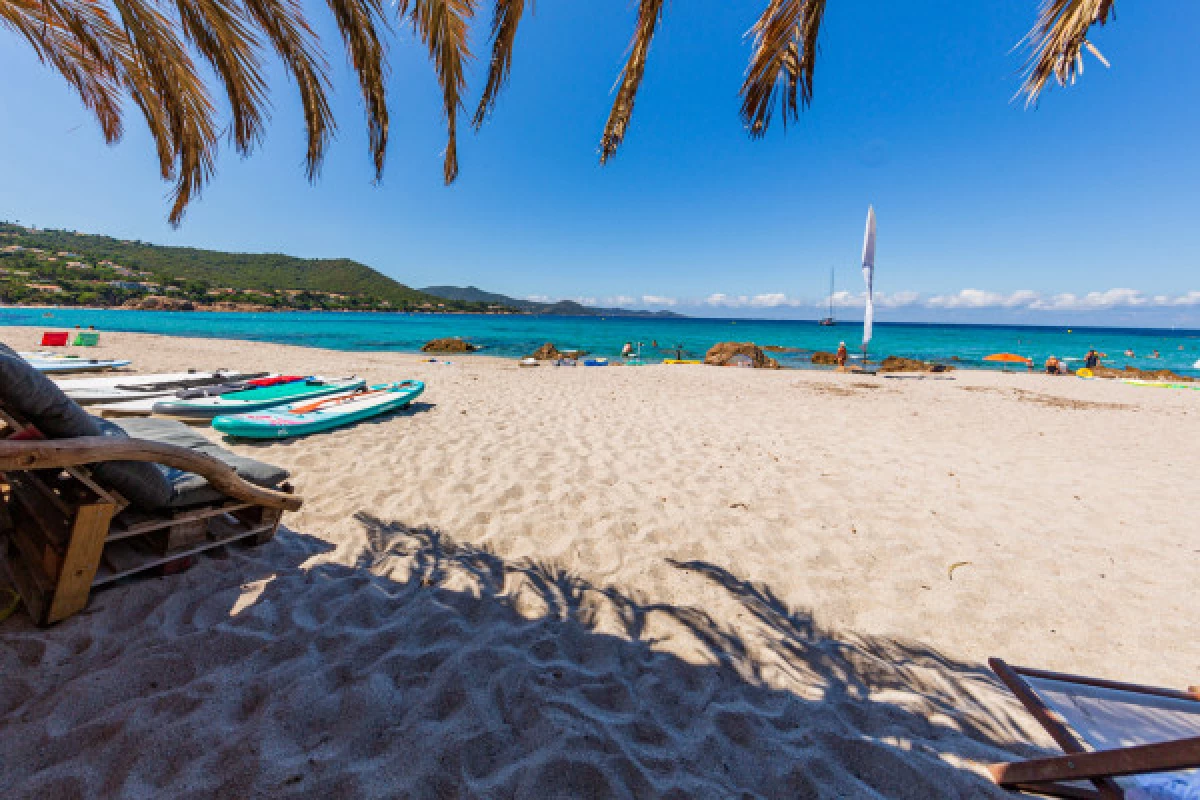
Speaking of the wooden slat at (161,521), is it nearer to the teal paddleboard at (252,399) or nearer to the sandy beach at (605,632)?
the sandy beach at (605,632)

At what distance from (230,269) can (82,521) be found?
118 meters

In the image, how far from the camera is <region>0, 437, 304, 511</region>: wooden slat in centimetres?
174

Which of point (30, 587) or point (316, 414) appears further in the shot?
point (316, 414)

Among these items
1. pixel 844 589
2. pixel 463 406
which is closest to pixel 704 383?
pixel 463 406

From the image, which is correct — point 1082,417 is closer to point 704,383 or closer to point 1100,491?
point 1100,491

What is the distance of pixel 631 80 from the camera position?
296 cm

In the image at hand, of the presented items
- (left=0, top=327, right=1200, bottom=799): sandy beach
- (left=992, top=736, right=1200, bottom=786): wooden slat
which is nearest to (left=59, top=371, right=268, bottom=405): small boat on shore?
(left=0, top=327, right=1200, bottom=799): sandy beach

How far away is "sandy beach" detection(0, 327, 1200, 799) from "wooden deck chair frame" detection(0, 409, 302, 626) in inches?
6.3

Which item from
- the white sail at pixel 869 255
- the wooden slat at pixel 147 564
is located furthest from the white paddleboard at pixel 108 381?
the white sail at pixel 869 255

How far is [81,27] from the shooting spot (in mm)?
3408

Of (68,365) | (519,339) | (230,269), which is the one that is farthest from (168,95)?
(230,269)

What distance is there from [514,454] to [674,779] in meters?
3.88

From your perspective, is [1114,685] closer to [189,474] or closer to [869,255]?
[189,474]

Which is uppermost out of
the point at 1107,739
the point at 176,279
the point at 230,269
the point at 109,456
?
the point at 230,269
